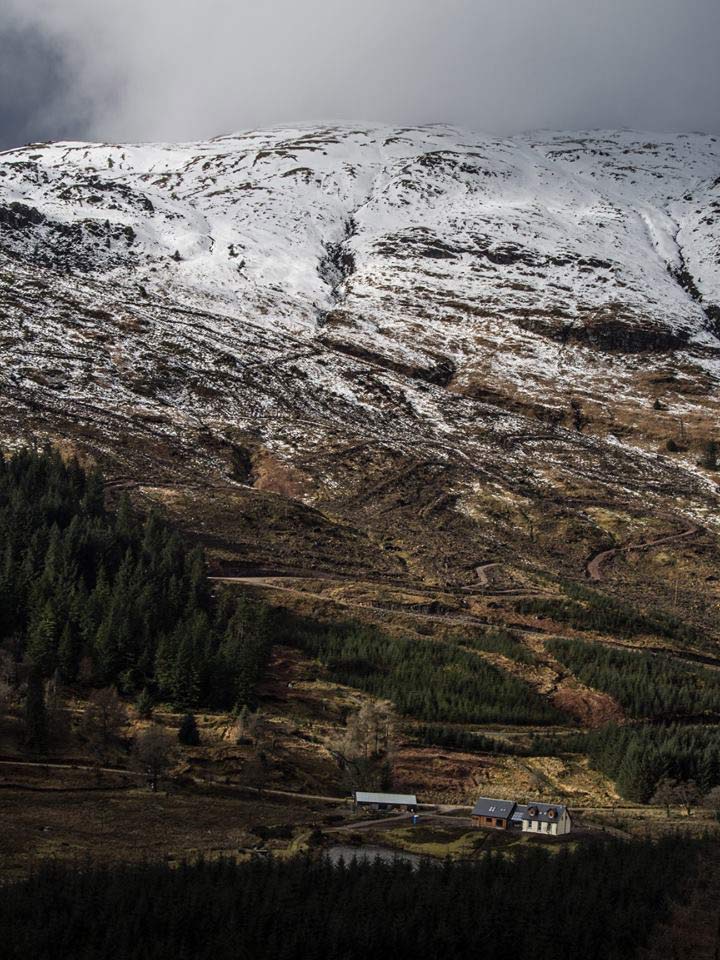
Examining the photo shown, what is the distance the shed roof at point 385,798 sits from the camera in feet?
196

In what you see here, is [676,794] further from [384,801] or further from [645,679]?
[384,801]

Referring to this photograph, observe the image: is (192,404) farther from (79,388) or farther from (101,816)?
(101,816)

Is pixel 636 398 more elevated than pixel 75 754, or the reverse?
pixel 636 398

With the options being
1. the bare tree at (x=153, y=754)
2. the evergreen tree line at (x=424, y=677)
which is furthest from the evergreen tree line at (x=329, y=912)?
the evergreen tree line at (x=424, y=677)

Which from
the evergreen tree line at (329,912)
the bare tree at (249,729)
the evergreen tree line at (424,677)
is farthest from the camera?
the evergreen tree line at (424,677)

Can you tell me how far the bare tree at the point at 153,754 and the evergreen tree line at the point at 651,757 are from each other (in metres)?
33.6

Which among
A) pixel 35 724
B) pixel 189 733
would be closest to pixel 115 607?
pixel 189 733

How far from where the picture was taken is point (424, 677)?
82.0 meters

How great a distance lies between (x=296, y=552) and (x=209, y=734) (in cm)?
4848

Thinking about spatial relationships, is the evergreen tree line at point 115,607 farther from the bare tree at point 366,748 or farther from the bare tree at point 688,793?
the bare tree at point 688,793

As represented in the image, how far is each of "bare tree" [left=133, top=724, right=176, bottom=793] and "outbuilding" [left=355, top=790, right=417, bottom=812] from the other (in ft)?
42.0

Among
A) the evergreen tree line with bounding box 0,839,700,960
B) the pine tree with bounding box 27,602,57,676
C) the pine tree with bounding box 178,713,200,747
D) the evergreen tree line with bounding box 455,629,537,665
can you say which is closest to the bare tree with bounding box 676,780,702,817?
the evergreen tree line with bounding box 455,629,537,665

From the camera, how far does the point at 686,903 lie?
143ft

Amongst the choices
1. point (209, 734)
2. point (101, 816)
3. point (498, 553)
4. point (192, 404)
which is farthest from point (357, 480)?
point (101, 816)
